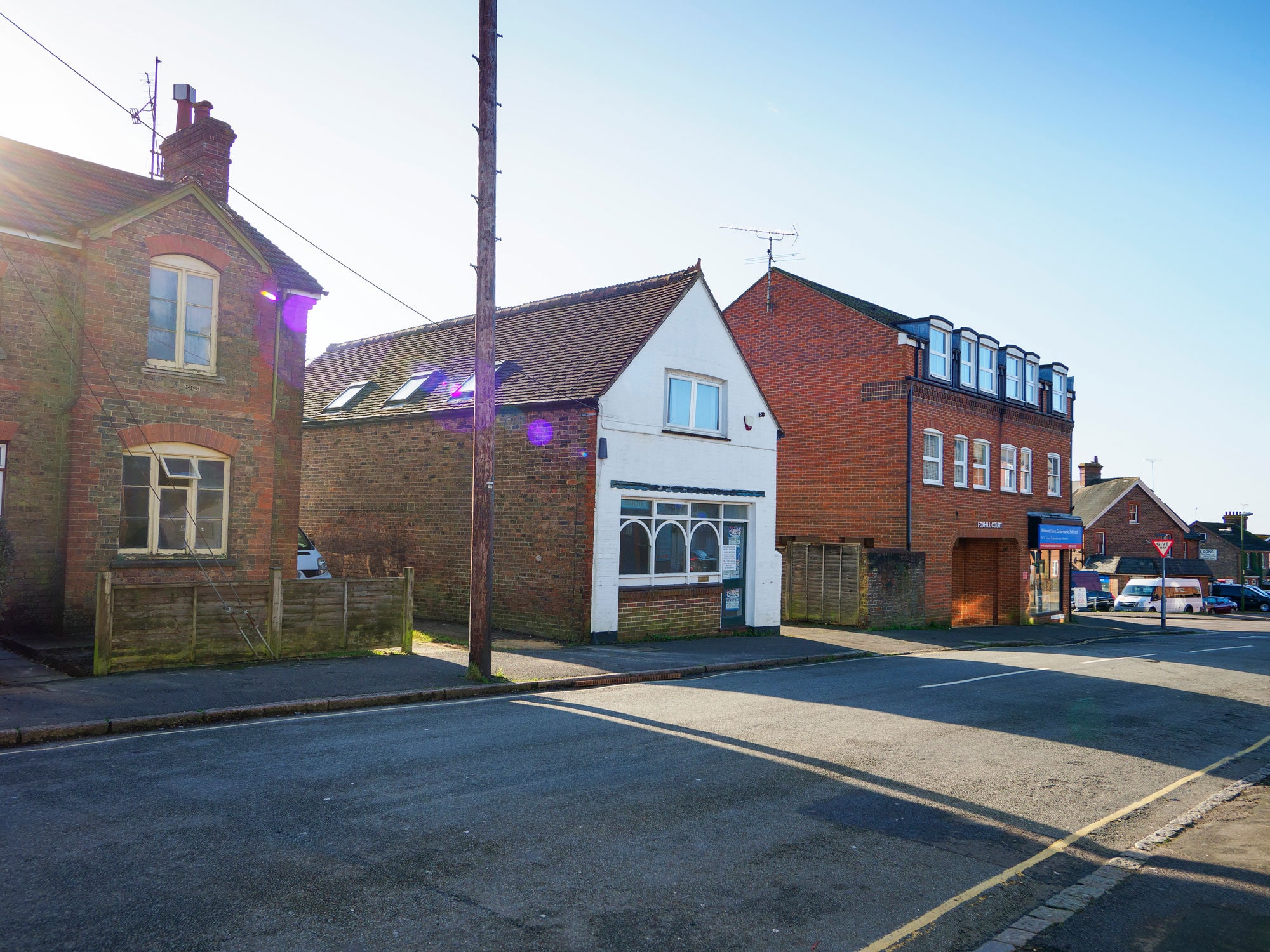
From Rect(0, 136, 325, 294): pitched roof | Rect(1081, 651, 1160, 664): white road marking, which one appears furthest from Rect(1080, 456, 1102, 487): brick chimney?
Rect(0, 136, 325, 294): pitched roof

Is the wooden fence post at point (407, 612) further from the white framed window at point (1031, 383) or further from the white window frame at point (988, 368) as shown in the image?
the white framed window at point (1031, 383)

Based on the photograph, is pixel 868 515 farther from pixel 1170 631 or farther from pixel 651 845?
pixel 651 845

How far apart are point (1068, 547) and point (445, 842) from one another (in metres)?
36.0

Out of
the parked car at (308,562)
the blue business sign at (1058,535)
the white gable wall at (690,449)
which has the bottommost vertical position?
the parked car at (308,562)

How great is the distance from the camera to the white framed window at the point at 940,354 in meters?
28.3

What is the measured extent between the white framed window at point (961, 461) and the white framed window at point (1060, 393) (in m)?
8.10

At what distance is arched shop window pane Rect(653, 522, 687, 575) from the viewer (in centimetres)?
1922

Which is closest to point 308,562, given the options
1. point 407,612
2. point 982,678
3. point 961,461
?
point 407,612

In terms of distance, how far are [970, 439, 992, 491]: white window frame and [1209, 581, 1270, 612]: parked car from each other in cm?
3387

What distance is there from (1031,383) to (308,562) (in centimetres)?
2765

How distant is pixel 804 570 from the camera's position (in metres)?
25.9

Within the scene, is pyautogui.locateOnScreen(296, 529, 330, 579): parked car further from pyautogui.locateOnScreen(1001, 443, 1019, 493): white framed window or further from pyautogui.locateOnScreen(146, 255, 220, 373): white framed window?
pyautogui.locateOnScreen(1001, 443, 1019, 493): white framed window

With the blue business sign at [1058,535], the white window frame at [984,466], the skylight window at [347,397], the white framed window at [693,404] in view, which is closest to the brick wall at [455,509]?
the skylight window at [347,397]

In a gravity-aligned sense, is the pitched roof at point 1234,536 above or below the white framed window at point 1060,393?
below
